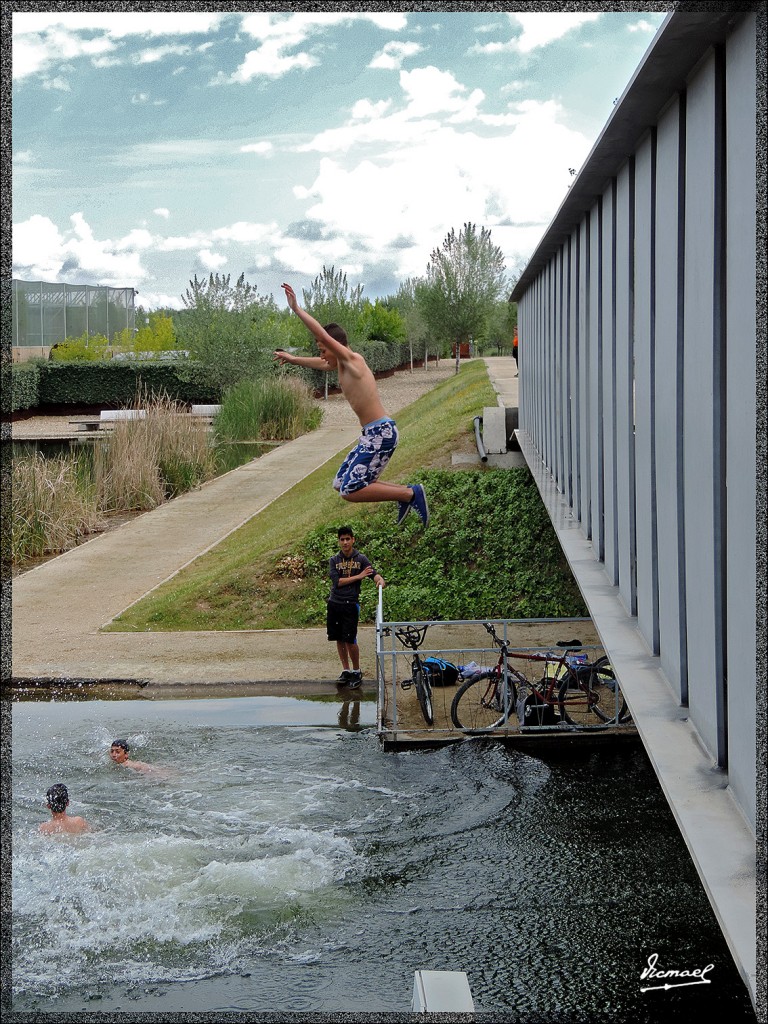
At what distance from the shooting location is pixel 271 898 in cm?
775

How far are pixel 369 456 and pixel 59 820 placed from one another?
460 centimetres

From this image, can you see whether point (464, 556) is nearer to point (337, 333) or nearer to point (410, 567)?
point (410, 567)

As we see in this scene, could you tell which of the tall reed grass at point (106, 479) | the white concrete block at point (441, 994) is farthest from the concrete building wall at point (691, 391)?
the tall reed grass at point (106, 479)

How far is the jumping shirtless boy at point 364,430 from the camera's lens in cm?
589

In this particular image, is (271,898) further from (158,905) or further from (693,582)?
(693,582)

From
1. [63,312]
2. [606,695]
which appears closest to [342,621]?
[606,695]

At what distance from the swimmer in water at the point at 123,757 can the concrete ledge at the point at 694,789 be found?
229 inches

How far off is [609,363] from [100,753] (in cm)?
689

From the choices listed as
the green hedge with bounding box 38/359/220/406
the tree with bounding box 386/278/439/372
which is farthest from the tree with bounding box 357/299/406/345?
the green hedge with bounding box 38/359/220/406

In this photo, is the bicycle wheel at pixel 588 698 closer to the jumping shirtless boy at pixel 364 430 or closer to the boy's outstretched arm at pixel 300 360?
the jumping shirtless boy at pixel 364 430

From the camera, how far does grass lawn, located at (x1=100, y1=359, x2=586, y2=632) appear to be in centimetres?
1559

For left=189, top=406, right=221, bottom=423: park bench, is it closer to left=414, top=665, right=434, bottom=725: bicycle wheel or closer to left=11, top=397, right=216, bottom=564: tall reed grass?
left=11, top=397, right=216, bottom=564: tall reed grass

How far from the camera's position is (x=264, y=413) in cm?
3978

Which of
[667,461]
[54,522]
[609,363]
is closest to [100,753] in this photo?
[609,363]
